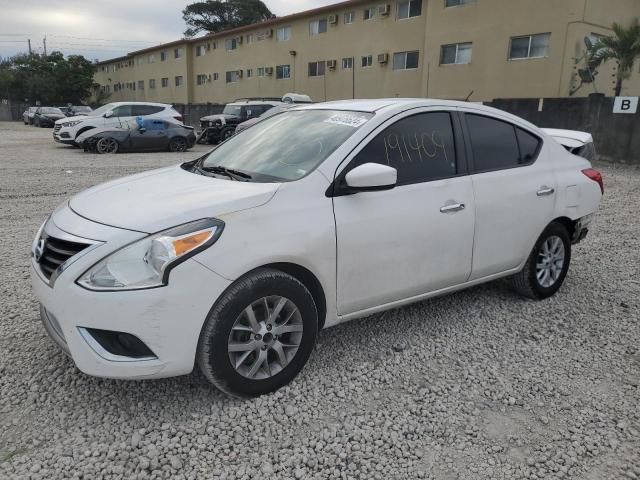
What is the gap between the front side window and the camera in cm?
331

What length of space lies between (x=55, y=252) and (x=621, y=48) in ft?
67.2

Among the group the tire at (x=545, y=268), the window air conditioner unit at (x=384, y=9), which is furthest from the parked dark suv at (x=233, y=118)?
the tire at (x=545, y=268)

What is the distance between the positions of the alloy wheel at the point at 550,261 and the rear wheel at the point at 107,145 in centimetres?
1453

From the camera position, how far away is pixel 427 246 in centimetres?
339

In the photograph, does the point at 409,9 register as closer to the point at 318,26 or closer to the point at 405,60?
the point at 405,60

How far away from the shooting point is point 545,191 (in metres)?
4.14

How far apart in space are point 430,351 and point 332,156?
1516 millimetres

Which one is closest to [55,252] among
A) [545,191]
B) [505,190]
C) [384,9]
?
[505,190]

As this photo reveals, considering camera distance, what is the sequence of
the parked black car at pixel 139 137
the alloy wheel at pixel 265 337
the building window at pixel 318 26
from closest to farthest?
1. the alloy wheel at pixel 265 337
2. the parked black car at pixel 139 137
3. the building window at pixel 318 26

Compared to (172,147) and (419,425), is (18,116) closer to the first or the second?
(172,147)

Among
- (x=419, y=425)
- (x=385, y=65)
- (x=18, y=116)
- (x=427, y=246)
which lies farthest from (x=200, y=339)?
(x=18, y=116)

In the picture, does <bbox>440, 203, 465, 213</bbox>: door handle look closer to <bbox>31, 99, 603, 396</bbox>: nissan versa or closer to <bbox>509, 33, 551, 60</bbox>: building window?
<bbox>31, 99, 603, 396</bbox>: nissan versa

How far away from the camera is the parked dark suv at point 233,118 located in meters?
19.4

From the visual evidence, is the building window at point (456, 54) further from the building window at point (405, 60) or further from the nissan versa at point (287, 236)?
the nissan versa at point (287, 236)
